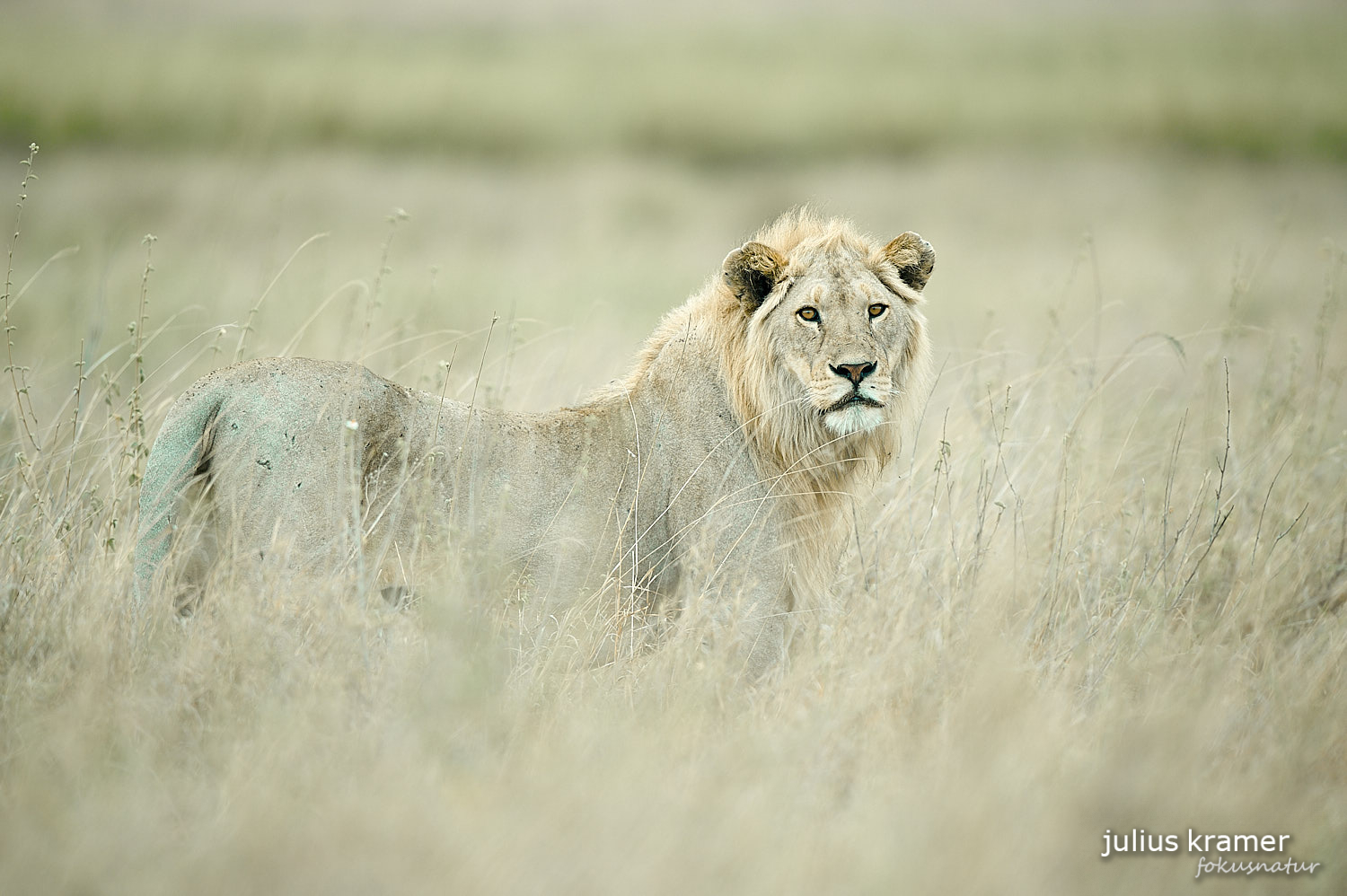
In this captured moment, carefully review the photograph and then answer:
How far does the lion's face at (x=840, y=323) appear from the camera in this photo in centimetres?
438

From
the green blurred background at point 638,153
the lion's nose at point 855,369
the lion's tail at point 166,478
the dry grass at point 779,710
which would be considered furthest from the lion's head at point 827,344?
the green blurred background at point 638,153

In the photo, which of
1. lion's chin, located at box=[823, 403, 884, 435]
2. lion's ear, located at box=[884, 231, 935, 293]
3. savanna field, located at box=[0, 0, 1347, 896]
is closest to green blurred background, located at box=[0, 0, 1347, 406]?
savanna field, located at box=[0, 0, 1347, 896]

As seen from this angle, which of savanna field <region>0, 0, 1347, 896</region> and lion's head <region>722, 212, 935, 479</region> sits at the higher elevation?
lion's head <region>722, 212, 935, 479</region>

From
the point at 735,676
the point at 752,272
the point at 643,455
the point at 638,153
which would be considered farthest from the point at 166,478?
the point at 638,153

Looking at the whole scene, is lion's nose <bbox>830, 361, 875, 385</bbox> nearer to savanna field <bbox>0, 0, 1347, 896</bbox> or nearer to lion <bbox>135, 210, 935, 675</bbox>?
lion <bbox>135, 210, 935, 675</bbox>

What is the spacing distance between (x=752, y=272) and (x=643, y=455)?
941 millimetres

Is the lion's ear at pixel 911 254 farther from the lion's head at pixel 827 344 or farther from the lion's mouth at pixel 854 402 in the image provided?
the lion's mouth at pixel 854 402

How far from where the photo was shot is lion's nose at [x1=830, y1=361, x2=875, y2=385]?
4.33 m

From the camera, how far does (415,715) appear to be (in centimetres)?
326

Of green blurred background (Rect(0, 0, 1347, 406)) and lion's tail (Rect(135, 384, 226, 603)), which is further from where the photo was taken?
green blurred background (Rect(0, 0, 1347, 406))

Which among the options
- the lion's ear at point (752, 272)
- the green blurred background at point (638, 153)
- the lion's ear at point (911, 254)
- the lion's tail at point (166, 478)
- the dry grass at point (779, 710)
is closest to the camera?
the dry grass at point (779, 710)

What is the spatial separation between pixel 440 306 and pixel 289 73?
17.9 metres

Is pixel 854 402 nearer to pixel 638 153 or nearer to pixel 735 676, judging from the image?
pixel 735 676

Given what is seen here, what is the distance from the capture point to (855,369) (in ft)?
14.2
